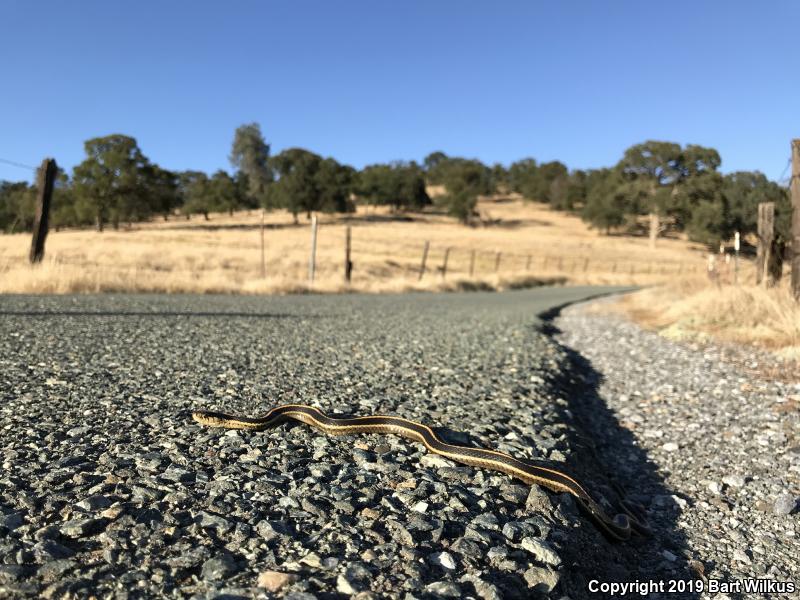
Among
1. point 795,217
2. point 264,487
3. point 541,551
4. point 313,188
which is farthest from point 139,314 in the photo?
point 313,188

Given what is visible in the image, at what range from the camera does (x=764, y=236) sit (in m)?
11.9

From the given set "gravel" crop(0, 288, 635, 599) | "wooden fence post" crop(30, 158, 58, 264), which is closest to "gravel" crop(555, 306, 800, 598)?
"gravel" crop(0, 288, 635, 599)

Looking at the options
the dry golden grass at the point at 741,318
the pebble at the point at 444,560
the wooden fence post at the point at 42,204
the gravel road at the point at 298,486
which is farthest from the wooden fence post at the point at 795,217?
the wooden fence post at the point at 42,204

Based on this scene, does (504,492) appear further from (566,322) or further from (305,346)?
(566,322)

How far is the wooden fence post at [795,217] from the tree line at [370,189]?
88.0ft

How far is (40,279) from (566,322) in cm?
1310

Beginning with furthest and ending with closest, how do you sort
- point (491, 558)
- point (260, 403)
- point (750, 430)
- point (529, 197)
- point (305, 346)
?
point (529, 197)
point (305, 346)
point (750, 430)
point (260, 403)
point (491, 558)

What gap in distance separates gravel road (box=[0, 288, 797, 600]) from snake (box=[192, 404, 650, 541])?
0.25 feet

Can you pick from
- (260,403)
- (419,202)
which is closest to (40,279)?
(260,403)

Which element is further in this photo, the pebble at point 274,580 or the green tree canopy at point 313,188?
the green tree canopy at point 313,188

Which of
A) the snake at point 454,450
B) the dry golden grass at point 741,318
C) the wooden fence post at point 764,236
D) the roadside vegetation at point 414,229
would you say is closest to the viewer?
the snake at point 454,450

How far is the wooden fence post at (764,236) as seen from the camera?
38.4 feet

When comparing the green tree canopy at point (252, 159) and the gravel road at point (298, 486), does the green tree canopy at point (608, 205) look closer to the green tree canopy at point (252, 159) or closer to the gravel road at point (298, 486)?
the green tree canopy at point (252, 159)

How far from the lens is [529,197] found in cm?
10281
